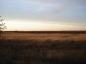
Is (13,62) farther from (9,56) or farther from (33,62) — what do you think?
(9,56)

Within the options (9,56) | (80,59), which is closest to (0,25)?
(9,56)

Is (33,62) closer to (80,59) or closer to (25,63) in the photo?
(25,63)

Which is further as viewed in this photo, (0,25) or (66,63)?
(0,25)

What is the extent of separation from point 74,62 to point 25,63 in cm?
356

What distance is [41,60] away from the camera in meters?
21.8

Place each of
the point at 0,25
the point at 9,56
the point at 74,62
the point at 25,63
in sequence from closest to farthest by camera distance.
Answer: the point at 25,63 → the point at 74,62 → the point at 9,56 → the point at 0,25

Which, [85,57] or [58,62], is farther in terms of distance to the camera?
[85,57]

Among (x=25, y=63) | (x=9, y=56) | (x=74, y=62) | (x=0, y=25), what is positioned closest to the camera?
(x=25, y=63)

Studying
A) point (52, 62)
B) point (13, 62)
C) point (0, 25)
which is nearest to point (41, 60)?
point (52, 62)

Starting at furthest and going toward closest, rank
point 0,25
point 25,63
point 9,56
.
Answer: point 0,25
point 9,56
point 25,63

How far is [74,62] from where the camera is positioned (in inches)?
844

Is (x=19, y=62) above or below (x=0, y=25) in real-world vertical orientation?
below

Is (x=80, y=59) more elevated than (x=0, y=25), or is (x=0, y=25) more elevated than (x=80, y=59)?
(x=0, y=25)

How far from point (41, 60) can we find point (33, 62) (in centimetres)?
124
